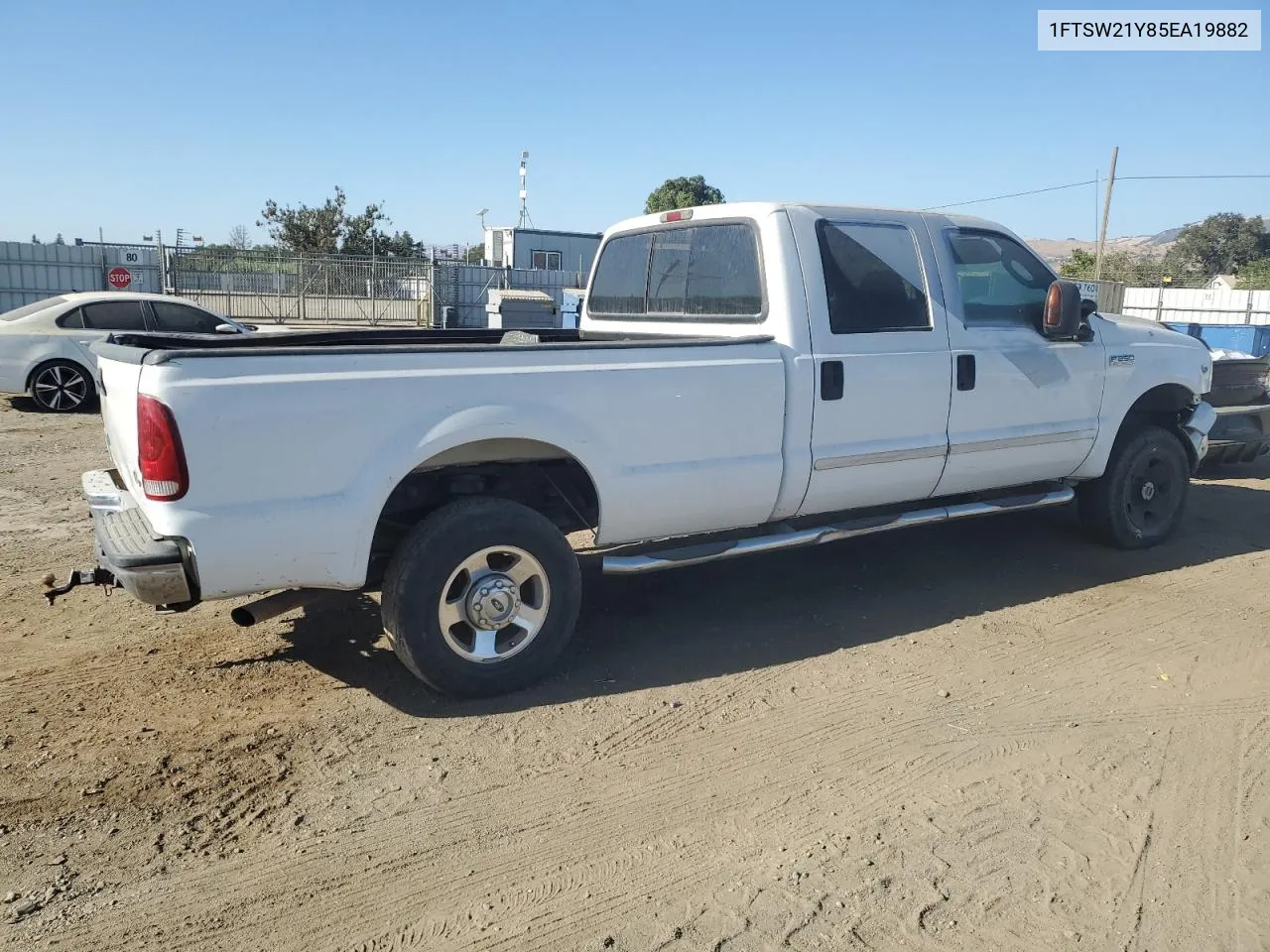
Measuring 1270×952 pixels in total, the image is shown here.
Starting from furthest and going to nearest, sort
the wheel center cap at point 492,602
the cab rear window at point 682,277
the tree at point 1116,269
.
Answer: the tree at point 1116,269 → the cab rear window at point 682,277 → the wheel center cap at point 492,602

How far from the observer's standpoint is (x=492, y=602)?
162 inches

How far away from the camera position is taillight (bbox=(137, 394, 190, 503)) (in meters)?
3.43

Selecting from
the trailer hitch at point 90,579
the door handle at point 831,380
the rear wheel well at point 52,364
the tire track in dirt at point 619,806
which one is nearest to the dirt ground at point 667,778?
the tire track in dirt at point 619,806

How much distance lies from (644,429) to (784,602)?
1.64 m

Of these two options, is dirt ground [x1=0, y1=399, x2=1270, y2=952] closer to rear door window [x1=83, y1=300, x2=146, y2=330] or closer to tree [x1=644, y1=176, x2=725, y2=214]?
rear door window [x1=83, y1=300, x2=146, y2=330]

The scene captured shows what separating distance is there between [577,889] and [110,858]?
143 centimetres

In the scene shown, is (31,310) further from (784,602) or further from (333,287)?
(333,287)

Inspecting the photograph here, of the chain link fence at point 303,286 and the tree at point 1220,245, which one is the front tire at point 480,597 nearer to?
the chain link fence at point 303,286

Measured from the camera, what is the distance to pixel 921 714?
4168 millimetres

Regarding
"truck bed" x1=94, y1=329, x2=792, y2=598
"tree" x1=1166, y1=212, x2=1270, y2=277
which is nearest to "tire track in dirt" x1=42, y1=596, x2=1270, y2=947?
"truck bed" x1=94, y1=329, x2=792, y2=598

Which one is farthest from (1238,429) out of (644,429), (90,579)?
(90,579)

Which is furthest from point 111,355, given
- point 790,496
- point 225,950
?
point 790,496

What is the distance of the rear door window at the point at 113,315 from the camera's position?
1171 centimetres

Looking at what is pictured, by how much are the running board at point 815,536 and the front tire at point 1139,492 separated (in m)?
0.38
